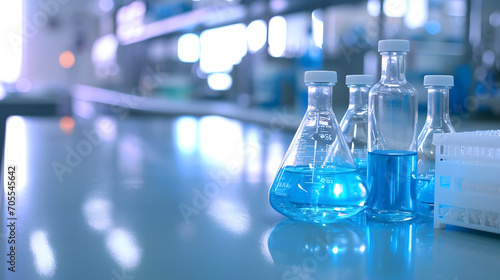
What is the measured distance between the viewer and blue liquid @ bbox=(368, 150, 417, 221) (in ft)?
2.11

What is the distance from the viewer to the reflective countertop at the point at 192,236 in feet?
1.57

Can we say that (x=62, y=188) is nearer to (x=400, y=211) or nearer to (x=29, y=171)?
(x=29, y=171)

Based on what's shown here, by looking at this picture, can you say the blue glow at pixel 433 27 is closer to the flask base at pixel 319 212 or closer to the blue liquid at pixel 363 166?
the blue liquid at pixel 363 166

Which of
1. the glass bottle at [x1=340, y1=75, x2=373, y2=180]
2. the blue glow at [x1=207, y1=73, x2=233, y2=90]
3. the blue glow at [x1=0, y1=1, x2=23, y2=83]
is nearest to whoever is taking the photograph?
the glass bottle at [x1=340, y1=75, x2=373, y2=180]

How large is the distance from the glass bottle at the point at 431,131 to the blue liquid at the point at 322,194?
0.29ft

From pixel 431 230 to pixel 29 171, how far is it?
32.0 inches

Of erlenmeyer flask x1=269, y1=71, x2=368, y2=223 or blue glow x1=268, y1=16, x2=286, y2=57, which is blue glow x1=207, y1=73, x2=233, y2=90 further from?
erlenmeyer flask x1=269, y1=71, x2=368, y2=223

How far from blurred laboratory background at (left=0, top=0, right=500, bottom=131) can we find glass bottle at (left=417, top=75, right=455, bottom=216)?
97cm

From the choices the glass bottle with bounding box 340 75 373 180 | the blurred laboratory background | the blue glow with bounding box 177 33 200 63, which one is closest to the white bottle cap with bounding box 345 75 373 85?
the glass bottle with bounding box 340 75 373 180

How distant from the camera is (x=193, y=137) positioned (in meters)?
1.88

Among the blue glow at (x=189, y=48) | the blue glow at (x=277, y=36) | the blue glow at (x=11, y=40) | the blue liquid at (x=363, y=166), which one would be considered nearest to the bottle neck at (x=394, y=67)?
the blue liquid at (x=363, y=166)

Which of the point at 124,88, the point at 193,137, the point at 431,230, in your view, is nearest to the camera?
the point at 431,230

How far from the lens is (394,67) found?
26.2 inches

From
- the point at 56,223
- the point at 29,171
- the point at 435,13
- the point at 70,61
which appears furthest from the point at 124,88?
the point at 56,223
